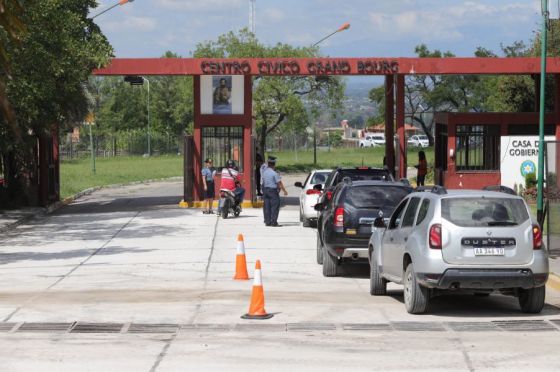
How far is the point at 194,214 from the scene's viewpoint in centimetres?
3366

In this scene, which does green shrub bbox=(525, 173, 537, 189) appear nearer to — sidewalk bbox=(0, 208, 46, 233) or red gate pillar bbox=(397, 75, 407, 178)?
red gate pillar bbox=(397, 75, 407, 178)

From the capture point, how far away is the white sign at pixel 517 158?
37.6 metres

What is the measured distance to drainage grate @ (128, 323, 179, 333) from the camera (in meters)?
12.4

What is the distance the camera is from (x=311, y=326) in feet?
41.8

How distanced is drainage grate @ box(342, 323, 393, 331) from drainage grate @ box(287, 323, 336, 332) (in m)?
0.16

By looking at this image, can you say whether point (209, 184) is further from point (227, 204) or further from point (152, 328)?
point (152, 328)

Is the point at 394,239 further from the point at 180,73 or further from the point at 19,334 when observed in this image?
the point at 180,73

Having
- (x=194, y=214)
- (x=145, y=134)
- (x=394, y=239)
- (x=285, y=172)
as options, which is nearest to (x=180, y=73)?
(x=194, y=214)

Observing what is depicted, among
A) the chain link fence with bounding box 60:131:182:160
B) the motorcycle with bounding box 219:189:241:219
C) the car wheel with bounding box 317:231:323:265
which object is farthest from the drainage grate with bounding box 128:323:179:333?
the chain link fence with bounding box 60:131:182:160

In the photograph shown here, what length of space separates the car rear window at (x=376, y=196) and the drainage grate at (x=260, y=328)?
5558 millimetres

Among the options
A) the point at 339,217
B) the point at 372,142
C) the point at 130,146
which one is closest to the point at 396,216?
the point at 339,217

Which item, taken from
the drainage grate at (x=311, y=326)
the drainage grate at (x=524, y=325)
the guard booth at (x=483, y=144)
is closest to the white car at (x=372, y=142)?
the guard booth at (x=483, y=144)

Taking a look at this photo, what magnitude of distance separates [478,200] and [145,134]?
8819cm

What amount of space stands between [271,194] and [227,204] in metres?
3.34
